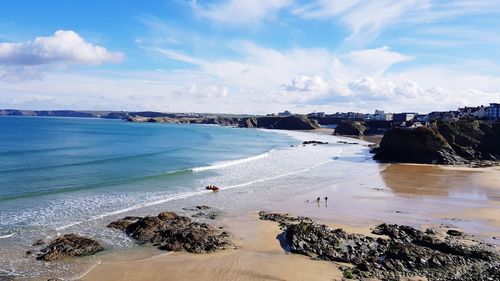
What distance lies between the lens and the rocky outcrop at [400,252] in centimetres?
1603

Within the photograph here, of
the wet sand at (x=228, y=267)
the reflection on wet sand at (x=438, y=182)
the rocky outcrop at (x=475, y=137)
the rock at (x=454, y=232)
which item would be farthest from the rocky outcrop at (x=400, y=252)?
the rocky outcrop at (x=475, y=137)

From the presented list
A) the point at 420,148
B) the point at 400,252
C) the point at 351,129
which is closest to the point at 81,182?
the point at 400,252

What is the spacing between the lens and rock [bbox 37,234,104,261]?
57.4 ft

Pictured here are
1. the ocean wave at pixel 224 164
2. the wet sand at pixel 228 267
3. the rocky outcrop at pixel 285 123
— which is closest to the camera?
the wet sand at pixel 228 267

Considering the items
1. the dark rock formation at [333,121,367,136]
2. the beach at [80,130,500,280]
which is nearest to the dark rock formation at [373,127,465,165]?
the beach at [80,130,500,280]

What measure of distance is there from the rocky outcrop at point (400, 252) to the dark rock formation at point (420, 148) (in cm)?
3537

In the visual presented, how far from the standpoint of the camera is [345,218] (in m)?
25.3

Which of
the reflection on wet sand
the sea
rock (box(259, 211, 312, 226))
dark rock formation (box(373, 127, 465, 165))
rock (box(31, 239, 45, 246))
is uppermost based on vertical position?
dark rock formation (box(373, 127, 465, 165))

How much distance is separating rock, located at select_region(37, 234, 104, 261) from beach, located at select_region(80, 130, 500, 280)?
0.90 m

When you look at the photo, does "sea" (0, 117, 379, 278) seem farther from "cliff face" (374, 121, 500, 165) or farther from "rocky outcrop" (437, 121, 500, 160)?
"rocky outcrop" (437, 121, 500, 160)

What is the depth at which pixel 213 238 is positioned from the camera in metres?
19.9

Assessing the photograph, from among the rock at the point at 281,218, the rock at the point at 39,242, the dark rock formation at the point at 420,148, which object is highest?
the dark rock formation at the point at 420,148

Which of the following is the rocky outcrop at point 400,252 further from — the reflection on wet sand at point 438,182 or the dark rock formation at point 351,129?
the dark rock formation at point 351,129

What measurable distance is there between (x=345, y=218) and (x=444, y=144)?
36130mm
